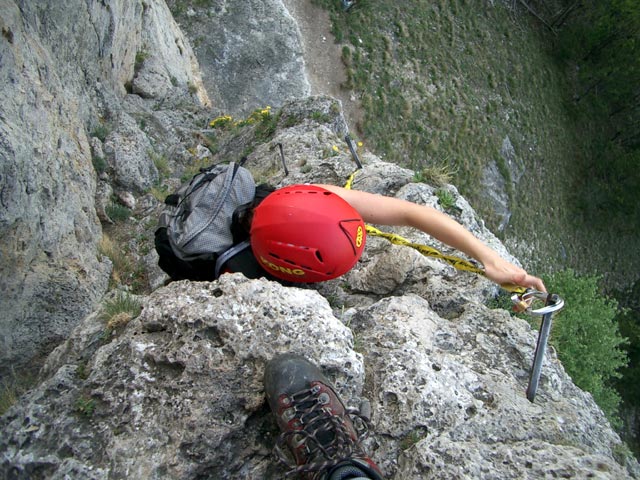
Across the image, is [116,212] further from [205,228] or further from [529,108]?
[529,108]

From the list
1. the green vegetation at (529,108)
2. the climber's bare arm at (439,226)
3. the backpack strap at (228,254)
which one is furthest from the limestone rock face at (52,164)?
the green vegetation at (529,108)

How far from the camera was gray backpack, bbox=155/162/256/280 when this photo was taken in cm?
406

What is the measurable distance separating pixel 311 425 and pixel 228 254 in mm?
1790

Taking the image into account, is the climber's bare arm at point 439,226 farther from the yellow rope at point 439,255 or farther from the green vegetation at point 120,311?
the green vegetation at point 120,311

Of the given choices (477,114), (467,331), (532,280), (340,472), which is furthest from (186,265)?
(477,114)

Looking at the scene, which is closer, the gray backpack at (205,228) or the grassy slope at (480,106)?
the gray backpack at (205,228)

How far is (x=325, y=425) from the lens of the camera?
2.86 m

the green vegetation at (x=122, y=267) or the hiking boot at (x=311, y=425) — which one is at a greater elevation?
the hiking boot at (x=311, y=425)

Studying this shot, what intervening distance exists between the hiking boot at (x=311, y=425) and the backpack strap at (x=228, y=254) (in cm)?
128

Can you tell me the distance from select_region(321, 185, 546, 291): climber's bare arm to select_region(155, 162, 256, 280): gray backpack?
3.13ft

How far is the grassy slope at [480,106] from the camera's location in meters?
22.6

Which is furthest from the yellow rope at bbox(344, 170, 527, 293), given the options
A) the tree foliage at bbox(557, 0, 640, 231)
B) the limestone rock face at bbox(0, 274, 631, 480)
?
the tree foliage at bbox(557, 0, 640, 231)

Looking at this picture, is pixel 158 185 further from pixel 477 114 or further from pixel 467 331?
pixel 477 114

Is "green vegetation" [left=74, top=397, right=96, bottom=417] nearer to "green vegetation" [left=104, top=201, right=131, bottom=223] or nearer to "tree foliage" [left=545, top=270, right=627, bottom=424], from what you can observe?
"green vegetation" [left=104, top=201, right=131, bottom=223]
